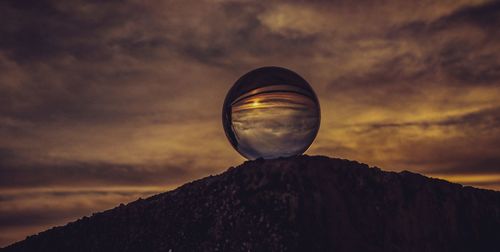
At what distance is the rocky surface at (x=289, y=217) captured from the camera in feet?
56.4

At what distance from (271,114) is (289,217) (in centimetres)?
302

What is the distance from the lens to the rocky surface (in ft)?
56.4

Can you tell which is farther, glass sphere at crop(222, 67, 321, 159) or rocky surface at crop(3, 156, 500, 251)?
glass sphere at crop(222, 67, 321, 159)

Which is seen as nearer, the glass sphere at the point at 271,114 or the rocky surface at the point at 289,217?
the rocky surface at the point at 289,217

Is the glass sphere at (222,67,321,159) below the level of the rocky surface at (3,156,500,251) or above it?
above

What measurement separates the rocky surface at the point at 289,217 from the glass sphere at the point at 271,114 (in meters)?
0.58

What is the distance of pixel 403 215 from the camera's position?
1973 centimetres

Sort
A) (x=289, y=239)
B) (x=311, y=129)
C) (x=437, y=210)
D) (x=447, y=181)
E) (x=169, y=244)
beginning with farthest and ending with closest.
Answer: (x=447, y=181) → (x=437, y=210) → (x=311, y=129) → (x=169, y=244) → (x=289, y=239)

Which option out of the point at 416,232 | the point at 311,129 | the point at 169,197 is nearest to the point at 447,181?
the point at 416,232

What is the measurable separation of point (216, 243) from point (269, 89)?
15.5ft

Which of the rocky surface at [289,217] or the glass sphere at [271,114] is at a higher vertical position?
the glass sphere at [271,114]

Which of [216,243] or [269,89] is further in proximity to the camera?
[269,89]

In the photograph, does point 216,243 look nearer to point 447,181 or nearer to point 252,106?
point 252,106

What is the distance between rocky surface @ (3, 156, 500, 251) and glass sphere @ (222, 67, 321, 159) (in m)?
0.58
